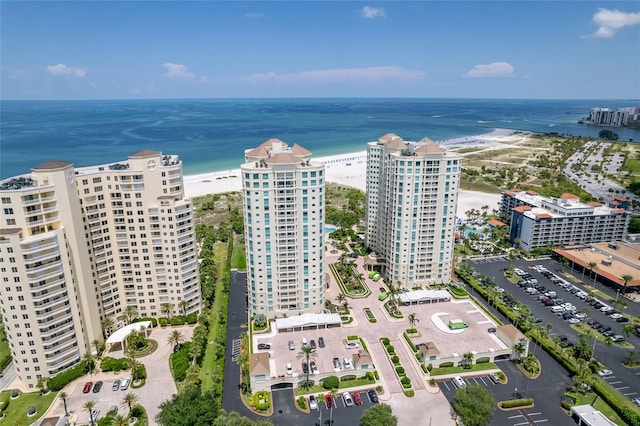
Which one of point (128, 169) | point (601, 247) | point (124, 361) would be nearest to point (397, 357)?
point (124, 361)

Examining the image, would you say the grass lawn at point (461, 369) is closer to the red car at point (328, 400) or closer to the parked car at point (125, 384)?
the red car at point (328, 400)

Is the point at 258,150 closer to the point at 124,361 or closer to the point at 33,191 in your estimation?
the point at 33,191

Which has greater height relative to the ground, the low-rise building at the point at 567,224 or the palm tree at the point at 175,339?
the low-rise building at the point at 567,224

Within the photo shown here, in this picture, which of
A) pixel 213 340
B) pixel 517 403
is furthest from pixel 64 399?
pixel 517 403

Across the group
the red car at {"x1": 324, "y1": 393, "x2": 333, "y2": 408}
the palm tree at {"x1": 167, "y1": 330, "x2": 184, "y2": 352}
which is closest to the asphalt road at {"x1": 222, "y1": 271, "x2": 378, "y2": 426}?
the red car at {"x1": 324, "y1": 393, "x2": 333, "y2": 408}

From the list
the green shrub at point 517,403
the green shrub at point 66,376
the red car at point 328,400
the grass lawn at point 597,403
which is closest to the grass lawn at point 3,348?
the green shrub at point 66,376

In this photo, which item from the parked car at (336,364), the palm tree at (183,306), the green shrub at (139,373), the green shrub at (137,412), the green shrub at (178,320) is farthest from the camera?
the palm tree at (183,306)
